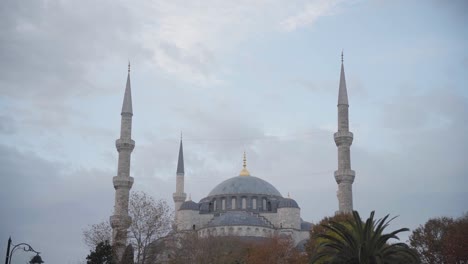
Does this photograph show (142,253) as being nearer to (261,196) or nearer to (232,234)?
(232,234)

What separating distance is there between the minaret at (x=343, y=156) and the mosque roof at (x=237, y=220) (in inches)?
525

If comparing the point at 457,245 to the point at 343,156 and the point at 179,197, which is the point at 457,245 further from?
the point at 179,197

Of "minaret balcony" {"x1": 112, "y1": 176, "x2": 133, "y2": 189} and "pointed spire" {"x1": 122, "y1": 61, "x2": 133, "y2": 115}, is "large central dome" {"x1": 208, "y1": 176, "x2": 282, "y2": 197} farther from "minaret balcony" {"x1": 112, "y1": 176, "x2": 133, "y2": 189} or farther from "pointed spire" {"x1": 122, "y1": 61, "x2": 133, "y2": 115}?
"minaret balcony" {"x1": 112, "y1": 176, "x2": 133, "y2": 189}

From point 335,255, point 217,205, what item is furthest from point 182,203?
point 335,255

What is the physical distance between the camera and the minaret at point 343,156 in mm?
53438

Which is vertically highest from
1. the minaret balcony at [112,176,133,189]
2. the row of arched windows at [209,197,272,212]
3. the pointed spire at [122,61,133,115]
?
the pointed spire at [122,61,133,115]

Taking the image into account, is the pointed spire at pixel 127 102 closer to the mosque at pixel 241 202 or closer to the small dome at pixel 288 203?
the mosque at pixel 241 202

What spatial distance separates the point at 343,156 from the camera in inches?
2152

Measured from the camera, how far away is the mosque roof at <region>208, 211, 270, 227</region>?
64375 mm

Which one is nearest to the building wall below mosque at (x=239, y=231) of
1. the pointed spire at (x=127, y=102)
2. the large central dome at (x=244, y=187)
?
the large central dome at (x=244, y=187)

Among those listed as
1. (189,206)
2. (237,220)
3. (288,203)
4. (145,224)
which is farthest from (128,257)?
(288,203)

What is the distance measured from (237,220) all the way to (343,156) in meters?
14.7

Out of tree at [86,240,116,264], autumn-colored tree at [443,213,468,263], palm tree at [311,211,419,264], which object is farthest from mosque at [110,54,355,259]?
palm tree at [311,211,419,264]

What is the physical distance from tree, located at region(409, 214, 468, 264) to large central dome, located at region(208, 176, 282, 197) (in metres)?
27.2
